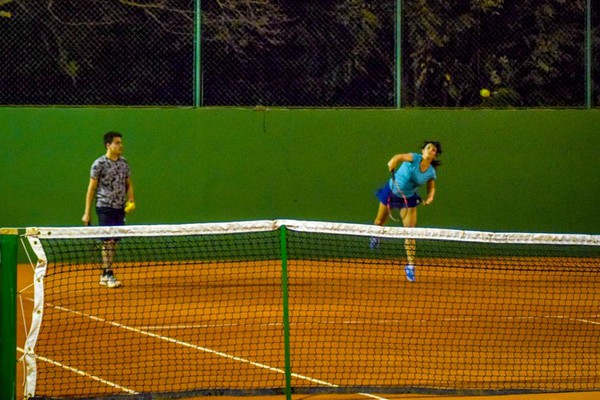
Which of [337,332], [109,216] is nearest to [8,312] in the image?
[337,332]

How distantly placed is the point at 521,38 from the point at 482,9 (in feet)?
2.47

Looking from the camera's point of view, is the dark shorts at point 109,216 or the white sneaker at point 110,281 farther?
the dark shorts at point 109,216

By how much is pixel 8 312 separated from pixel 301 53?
8780mm

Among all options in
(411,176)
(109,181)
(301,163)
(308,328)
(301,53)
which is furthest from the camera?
(301,53)

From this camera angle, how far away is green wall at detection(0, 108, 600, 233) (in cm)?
1261

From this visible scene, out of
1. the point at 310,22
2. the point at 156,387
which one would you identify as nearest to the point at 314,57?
the point at 310,22

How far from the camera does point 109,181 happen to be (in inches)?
397

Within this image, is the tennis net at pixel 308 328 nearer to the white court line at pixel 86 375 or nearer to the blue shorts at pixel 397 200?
the white court line at pixel 86 375

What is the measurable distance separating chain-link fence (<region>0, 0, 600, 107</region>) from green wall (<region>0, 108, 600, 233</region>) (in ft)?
1.02

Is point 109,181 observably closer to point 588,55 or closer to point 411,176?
point 411,176

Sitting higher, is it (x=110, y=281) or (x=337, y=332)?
(x=110, y=281)

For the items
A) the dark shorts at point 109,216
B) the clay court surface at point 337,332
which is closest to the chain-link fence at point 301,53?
the clay court surface at point 337,332

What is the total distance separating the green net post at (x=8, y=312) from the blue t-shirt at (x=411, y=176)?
6434mm

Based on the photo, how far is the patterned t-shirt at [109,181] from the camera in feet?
33.0
